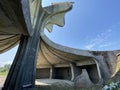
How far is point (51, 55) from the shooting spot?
16703 millimetres

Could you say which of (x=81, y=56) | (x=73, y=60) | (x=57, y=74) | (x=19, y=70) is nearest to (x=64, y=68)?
(x=57, y=74)

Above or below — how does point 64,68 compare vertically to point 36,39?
below

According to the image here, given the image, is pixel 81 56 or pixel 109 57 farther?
pixel 81 56

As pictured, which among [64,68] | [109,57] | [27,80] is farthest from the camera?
[64,68]

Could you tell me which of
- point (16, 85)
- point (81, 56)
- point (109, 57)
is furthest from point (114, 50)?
point (16, 85)

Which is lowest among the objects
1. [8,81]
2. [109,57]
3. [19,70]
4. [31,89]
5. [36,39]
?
[31,89]

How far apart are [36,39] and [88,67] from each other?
380 inches

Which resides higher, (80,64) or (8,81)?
(80,64)

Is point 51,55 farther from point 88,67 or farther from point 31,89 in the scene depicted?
point 31,89

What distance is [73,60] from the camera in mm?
16781

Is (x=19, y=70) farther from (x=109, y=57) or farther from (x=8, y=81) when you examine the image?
(x=109, y=57)

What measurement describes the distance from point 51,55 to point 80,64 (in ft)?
12.9

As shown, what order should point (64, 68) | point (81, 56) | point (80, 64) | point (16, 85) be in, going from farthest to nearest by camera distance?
point (64, 68) → point (80, 64) → point (81, 56) → point (16, 85)

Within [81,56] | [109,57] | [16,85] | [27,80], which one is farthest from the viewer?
[81,56]
